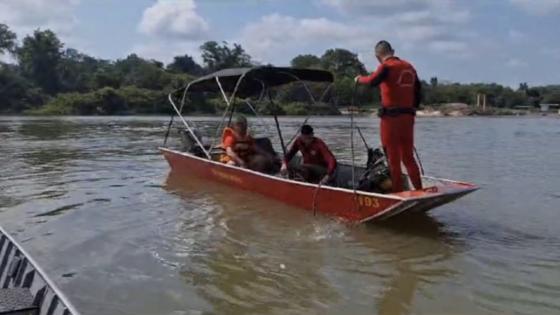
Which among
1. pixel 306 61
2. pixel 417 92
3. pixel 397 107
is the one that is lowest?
pixel 397 107

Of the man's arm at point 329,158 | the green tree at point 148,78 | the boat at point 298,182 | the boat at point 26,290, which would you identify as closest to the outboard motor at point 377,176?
the boat at point 298,182

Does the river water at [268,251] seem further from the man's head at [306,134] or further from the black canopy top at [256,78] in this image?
the black canopy top at [256,78]

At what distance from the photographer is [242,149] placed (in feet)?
36.4

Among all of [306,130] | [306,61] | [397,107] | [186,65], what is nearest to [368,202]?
[397,107]

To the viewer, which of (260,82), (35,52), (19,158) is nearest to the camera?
(260,82)

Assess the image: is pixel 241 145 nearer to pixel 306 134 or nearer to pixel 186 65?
pixel 306 134

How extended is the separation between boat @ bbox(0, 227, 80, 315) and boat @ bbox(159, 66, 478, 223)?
438 centimetres

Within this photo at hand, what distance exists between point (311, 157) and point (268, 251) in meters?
2.78

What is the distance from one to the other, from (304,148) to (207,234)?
7.73ft

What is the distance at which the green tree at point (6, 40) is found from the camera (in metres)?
85.9

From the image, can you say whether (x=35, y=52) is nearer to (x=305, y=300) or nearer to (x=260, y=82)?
(x=260, y=82)

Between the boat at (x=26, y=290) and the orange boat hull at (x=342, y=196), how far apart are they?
438cm

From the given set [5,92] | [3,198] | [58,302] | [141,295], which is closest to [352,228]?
[141,295]

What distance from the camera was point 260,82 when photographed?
12.3 metres
